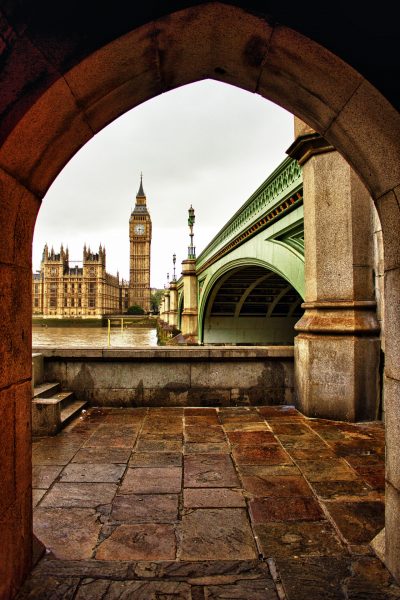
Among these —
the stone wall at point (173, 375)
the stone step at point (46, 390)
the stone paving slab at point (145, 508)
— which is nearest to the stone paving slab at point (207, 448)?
the stone paving slab at point (145, 508)

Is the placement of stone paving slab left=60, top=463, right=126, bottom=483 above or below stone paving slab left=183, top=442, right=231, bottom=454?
above

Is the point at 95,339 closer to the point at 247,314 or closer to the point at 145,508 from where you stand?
the point at 247,314

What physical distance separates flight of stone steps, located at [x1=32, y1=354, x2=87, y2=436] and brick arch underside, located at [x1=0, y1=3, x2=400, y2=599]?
7.34 ft

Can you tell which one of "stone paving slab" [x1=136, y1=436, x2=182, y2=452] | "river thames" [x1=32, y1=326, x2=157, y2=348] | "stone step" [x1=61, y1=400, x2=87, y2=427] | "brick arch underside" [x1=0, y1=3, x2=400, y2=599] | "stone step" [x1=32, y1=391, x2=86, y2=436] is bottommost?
"river thames" [x1=32, y1=326, x2=157, y2=348]

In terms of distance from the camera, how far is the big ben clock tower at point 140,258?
11244 centimetres

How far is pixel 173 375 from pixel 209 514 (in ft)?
10.0

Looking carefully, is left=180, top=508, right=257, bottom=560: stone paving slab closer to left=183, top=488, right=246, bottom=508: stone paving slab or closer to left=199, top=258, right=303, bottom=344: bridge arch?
left=183, top=488, right=246, bottom=508: stone paving slab

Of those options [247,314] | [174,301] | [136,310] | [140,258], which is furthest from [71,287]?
[247,314]

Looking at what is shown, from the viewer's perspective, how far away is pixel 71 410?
481 centimetres

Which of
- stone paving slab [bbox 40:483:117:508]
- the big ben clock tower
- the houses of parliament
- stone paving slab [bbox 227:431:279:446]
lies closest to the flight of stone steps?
stone paving slab [bbox 40:483:117:508]

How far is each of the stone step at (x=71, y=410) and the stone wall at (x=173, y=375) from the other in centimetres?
22

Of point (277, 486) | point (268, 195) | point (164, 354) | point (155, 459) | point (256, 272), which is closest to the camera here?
point (277, 486)

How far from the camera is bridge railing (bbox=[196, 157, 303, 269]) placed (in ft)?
23.4

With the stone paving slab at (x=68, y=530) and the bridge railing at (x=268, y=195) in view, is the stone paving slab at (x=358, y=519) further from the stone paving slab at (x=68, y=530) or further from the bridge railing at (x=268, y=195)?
the bridge railing at (x=268, y=195)
